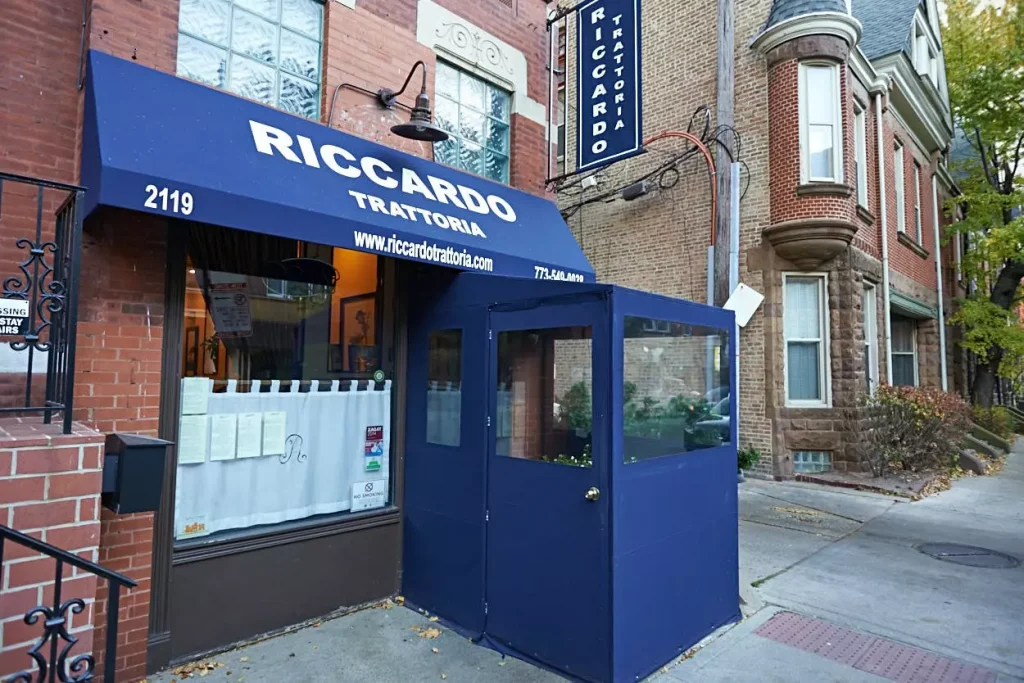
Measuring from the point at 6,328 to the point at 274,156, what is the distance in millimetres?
1901

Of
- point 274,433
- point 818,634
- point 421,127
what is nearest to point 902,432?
point 818,634

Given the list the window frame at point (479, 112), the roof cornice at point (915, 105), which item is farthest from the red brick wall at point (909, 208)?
the window frame at point (479, 112)

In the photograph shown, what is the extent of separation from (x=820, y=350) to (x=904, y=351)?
269 inches

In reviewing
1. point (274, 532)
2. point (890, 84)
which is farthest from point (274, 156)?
point (890, 84)

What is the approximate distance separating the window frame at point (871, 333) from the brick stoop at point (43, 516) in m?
12.6

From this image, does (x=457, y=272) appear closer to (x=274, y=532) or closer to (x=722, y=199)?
(x=274, y=532)

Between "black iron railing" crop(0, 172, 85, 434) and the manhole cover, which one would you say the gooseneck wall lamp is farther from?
the manhole cover

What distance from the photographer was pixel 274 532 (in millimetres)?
4441

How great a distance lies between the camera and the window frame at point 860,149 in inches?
475

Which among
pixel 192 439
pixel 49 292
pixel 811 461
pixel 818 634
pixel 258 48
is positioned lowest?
pixel 818 634

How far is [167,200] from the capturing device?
3.48 meters

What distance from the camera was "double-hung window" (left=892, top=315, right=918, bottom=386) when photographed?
15781 millimetres

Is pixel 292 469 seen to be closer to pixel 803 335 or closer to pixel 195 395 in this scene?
pixel 195 395

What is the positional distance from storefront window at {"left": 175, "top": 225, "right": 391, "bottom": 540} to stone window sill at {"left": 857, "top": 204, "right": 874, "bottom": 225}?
33.5ft
